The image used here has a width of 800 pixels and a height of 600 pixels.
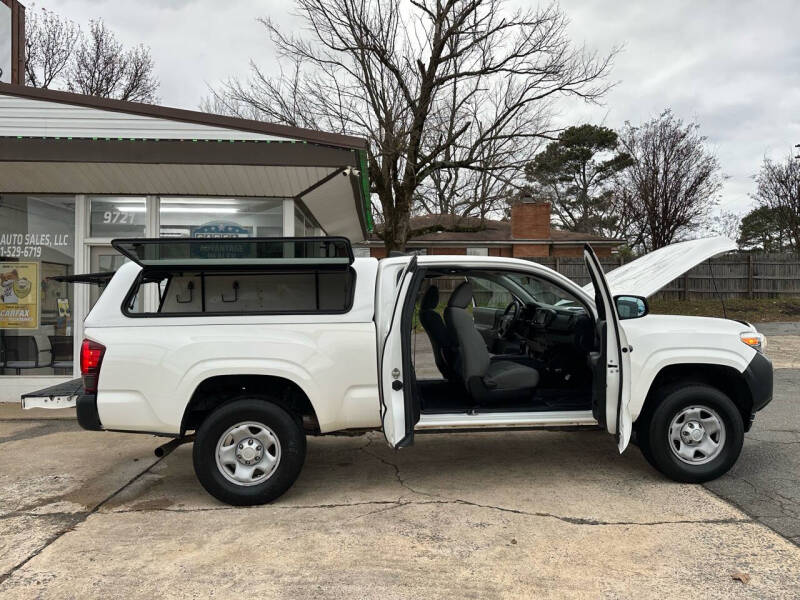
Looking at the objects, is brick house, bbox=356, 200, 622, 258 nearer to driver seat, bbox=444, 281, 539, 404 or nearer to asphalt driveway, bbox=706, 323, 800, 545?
asphalt driveway, bbox=706, 323, 800, 545

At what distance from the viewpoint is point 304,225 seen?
10461 millimetres

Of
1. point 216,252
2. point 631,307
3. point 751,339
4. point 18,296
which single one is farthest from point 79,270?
point 751,339

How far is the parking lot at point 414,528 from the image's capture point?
327 cm

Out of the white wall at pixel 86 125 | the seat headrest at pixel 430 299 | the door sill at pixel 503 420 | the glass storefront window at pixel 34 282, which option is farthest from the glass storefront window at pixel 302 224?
the door sill at pixel 503 420

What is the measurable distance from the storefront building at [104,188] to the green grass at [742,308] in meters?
13.5

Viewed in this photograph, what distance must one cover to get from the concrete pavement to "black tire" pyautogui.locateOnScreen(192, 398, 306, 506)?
0.42 feet

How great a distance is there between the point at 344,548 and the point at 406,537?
15.7 inches

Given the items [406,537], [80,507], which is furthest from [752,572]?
[80,507]

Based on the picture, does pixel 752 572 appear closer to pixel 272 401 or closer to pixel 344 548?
pixel 344 548

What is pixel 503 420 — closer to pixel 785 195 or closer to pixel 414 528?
pixel 414 528

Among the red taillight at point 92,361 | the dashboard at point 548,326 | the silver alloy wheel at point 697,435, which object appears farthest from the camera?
the dashboard at point 548,326

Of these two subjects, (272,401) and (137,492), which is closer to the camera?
(272,401)

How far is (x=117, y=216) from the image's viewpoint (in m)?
8.84

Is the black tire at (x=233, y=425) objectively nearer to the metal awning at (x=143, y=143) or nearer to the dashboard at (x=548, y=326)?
the dashboard at (x=548, y=326)
